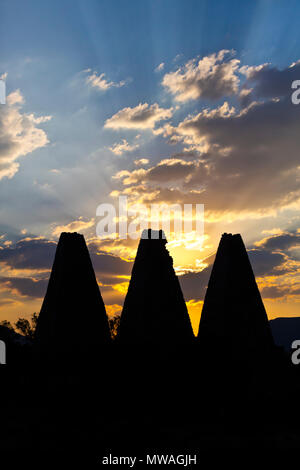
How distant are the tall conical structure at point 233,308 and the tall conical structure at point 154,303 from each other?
3.96 feet

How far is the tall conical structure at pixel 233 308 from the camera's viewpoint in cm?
1445

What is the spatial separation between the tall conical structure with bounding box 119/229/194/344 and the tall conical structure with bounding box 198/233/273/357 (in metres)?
1.21

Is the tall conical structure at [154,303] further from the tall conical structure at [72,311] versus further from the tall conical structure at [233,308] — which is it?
the tall conical structure at [233,308]

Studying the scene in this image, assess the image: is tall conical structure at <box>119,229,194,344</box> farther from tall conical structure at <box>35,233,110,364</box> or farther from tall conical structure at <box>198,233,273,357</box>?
tall conical structure at <box>198,233,273,357</box>

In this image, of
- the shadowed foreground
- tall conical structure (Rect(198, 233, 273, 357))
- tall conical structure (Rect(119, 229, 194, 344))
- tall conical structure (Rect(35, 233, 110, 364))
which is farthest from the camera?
tall conical structure (Rect(198, 233, 273, 357))

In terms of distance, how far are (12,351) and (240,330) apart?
33.9ft

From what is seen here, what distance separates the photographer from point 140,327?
13.6 m

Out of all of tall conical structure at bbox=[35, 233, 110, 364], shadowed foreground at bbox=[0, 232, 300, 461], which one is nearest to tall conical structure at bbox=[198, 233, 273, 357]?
shadowed foreground at bbox=[0, 232, 300, 461]

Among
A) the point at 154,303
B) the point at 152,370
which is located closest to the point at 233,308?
the point at 154,303

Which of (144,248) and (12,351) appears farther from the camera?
(12,351)

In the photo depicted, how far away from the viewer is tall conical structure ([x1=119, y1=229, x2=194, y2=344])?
1359cm

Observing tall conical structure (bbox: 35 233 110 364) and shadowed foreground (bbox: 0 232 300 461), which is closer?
shadowed foreground (bbox: 0 232 300 461)
